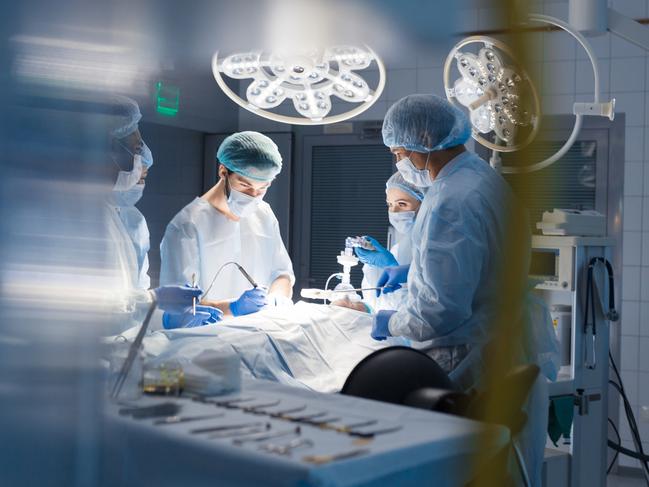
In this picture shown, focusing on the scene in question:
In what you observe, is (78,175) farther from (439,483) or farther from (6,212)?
(439,483)

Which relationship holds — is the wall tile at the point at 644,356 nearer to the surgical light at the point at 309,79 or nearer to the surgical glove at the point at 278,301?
the surgical glove at the point at 278,301

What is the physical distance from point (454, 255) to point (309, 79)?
2.93 feet

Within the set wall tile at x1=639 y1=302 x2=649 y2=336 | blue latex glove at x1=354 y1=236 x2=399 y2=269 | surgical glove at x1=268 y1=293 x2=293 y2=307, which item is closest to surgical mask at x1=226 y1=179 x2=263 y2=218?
surgical glove at x1=268 y1=293 x2=293 y2=307

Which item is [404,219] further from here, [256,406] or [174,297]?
[256,406]

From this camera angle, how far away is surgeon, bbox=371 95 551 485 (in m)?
2.17

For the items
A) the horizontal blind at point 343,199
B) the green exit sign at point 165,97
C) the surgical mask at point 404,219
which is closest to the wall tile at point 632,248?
the horizontal blind at point 343,199

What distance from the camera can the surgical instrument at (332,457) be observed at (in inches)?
48.3

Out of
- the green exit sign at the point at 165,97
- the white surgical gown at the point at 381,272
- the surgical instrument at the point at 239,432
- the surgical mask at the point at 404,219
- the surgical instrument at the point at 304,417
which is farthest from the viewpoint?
the surgical mask at the point at 404,219

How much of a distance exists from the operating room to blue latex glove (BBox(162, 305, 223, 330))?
0.01 meters

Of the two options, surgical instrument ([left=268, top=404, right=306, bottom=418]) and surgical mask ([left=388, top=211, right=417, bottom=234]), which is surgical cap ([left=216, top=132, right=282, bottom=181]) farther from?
surgical instrument ([left=268, top=404, right=306, bottom=418])

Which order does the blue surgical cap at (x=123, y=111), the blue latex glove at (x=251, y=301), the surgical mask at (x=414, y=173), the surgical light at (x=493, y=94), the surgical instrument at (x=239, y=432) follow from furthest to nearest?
1. the blue latex glove at (x=251, y=301)
2. the surgical light at (x=493, y=94)
3. the surgical mask at (x=414, y=173)
4. the surgical instrument at (x=239, y=432)
5. the blue surgical cap at (x=123, y=111)

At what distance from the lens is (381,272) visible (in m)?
3.27

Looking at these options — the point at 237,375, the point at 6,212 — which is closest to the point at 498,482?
the point at 237,375

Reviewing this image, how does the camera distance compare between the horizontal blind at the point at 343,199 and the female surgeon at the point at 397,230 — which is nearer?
the female surgeon at the point at 397,230
